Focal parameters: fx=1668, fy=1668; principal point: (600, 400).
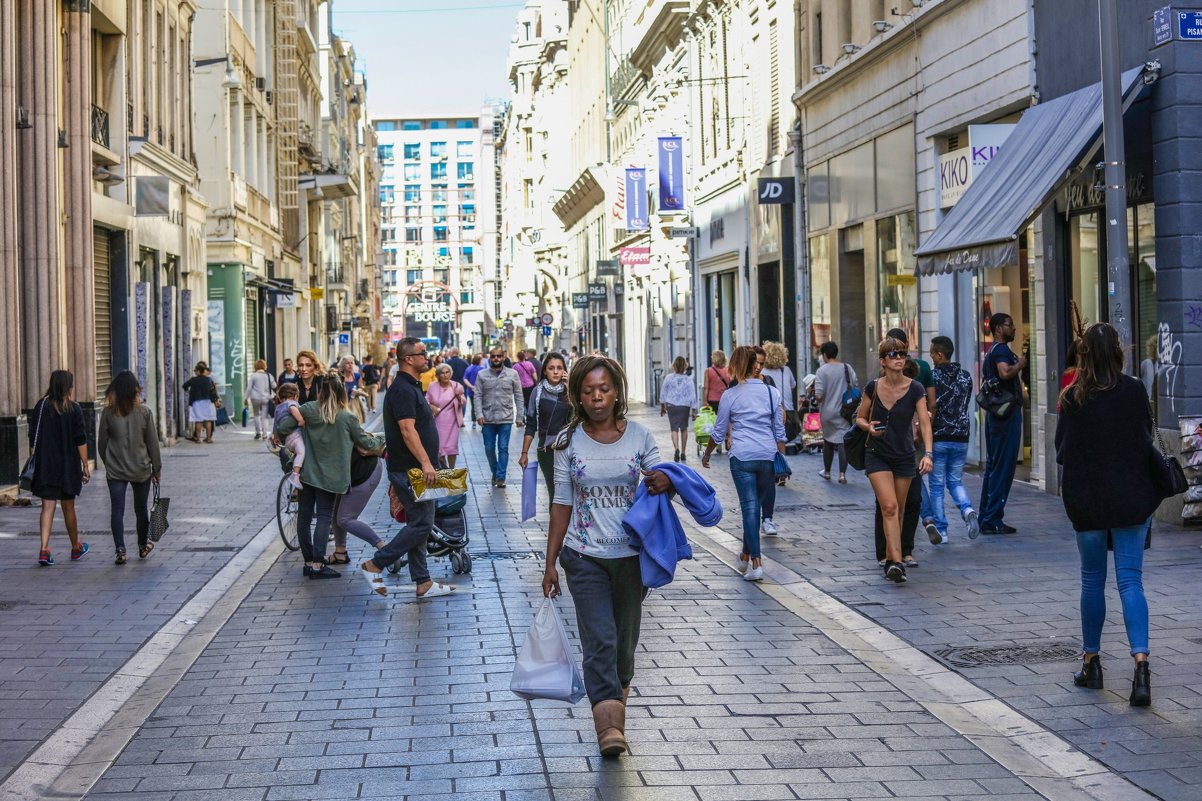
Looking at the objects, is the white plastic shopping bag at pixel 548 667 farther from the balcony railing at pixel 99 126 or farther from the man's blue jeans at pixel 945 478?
the balcony railing at pixel 99 126

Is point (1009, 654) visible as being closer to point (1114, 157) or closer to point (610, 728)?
point (610, 728)

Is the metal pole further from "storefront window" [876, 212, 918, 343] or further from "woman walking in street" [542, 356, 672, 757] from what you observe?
"storefront window" [876, 212, 918, 343]

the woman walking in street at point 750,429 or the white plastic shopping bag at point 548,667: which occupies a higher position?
the woman walking in street at point 750,429

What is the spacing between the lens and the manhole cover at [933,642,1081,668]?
329 inches

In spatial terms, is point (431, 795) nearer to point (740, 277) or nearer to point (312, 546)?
point (312, 546)

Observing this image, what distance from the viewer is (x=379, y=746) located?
269 inches

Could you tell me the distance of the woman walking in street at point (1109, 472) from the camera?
742 cm

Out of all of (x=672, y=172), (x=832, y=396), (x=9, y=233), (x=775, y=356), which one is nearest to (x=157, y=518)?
(x=775, y=356)

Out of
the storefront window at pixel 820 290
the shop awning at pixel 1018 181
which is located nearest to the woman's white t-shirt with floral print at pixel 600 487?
the shop awning at pixel 1018 181

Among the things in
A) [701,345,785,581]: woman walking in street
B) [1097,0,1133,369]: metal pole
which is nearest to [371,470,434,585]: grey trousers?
[701,345,785,581]: woman walking in street

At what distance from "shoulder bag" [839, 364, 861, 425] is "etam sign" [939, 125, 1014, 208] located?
7.88ft

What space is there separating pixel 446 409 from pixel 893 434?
789 centimetres

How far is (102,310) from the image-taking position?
2664 centimetres

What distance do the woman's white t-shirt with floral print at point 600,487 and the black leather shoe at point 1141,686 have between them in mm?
2340
